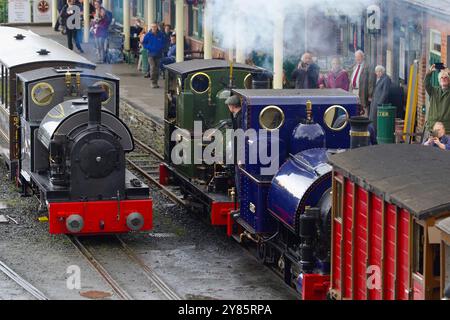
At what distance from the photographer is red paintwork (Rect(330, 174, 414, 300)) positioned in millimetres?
10453

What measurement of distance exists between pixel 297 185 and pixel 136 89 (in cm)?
1747

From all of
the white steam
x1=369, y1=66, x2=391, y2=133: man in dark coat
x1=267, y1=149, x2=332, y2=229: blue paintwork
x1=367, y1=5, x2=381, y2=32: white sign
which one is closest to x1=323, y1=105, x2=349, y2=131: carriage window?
x1=267, y1=149, x2=332, y2=229: blue paintwork

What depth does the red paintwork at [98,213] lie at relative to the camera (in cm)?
1559

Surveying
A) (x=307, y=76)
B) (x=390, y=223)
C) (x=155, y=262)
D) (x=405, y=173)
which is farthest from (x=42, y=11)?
(x=390, y=223)

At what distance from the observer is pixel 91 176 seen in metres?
15.6

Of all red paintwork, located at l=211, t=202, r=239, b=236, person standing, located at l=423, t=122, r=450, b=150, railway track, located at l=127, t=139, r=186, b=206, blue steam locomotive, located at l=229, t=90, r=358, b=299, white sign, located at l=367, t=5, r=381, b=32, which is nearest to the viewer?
blue steam locomotive, located at l=229, t=90, r=358, b=299

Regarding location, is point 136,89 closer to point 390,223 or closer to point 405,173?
point 405,173

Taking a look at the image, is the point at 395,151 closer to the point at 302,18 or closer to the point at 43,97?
the point at 43,97

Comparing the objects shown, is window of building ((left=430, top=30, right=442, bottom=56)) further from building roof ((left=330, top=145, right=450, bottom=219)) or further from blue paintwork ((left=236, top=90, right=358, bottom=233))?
building roof ((left=330, top=145, right=450, bottom=219))

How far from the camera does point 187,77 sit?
17.4m

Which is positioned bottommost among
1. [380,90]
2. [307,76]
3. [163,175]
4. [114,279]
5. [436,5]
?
[114,279]

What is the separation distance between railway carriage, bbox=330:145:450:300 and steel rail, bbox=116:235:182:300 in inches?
86.3

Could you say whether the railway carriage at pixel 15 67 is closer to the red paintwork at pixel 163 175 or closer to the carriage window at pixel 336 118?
the red paintwork at pixel 163 175

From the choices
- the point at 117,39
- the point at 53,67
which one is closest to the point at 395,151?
the point at 53,67
